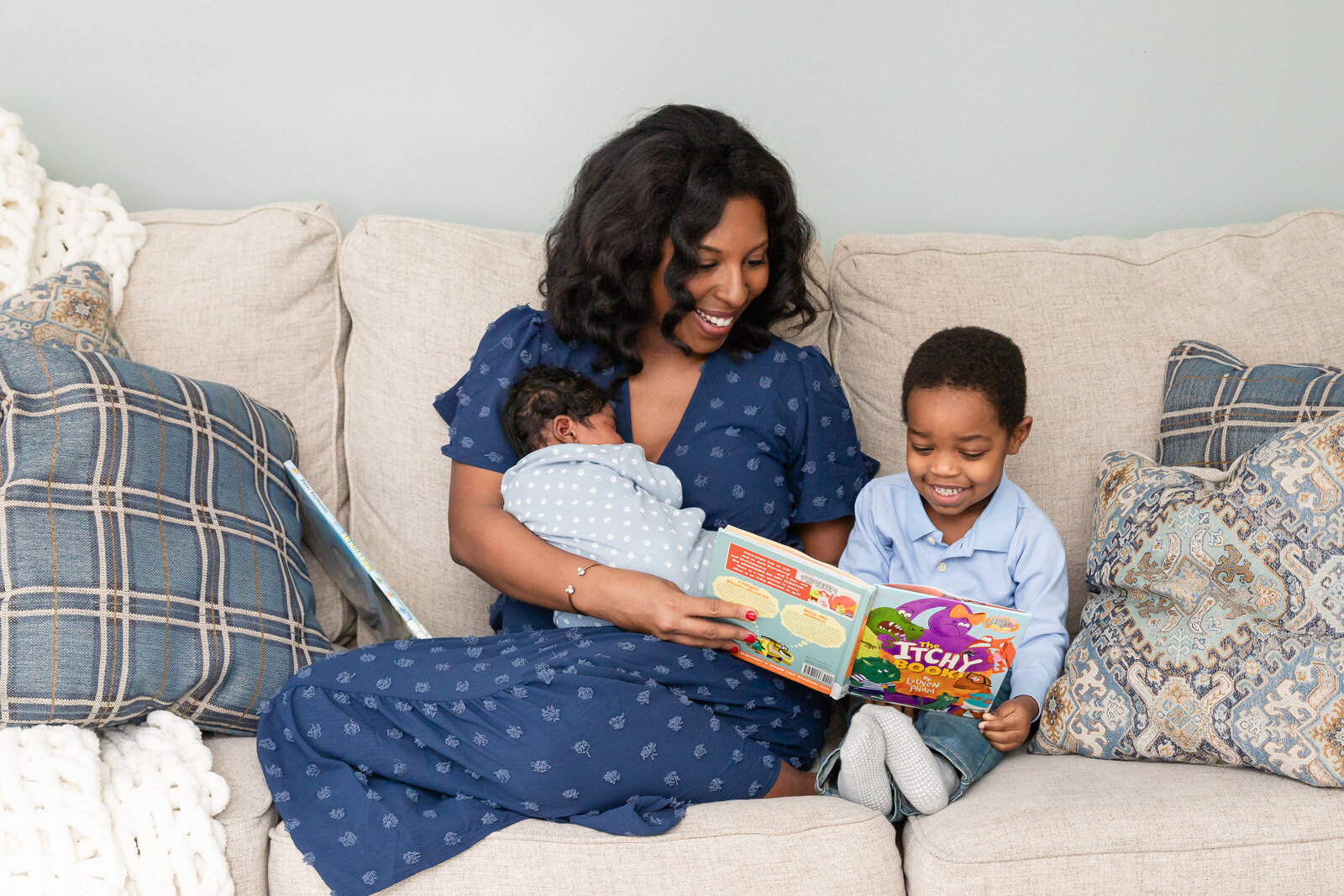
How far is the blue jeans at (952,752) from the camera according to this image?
131 cm

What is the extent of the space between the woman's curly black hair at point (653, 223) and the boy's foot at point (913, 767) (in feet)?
2.28

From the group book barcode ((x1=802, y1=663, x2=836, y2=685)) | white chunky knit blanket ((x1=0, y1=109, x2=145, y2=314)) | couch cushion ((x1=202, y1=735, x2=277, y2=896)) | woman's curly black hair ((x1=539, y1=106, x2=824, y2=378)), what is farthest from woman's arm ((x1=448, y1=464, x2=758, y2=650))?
white chunky knit blanket ((x1=0, y1=109, x2=145, y2=314))

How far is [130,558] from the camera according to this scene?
135cm

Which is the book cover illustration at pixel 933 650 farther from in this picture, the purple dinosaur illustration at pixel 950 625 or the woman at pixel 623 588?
the woman at pixel 623 588

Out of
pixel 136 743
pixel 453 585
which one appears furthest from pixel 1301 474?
pixel 136 743

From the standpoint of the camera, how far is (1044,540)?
61.2 inches

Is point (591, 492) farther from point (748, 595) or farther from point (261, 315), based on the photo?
point (261, 315)

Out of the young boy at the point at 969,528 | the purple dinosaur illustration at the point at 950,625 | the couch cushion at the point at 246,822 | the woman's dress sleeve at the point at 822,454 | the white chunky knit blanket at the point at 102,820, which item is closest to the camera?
the white chunky knit blanket at the point at 102,820

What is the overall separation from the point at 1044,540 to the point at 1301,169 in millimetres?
1263

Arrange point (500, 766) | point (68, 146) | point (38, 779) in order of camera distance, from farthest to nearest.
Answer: point (68, 146), point (500, 766), point (38, 779)

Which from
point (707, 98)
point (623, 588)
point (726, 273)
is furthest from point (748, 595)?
point (707, 98)

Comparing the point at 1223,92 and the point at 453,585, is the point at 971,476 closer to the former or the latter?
the point at 453,585

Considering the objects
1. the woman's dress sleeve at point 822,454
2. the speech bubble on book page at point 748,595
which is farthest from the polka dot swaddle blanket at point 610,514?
the woman's dress sleeve at point 822,454

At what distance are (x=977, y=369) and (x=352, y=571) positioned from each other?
1061 mm
